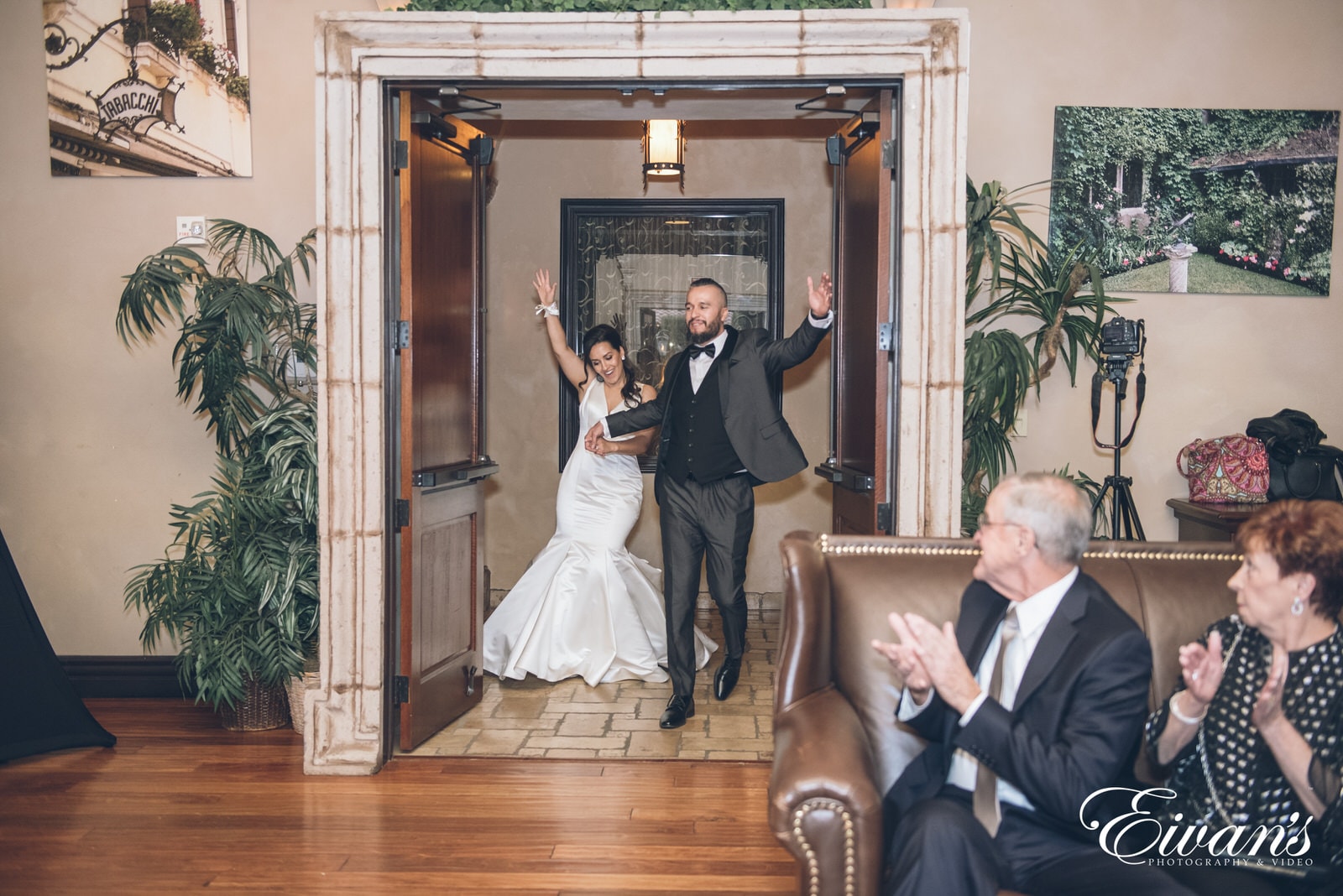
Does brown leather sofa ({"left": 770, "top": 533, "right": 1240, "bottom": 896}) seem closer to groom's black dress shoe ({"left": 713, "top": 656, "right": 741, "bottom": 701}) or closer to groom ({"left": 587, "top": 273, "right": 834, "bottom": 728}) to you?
groom ({"left": 587, "top": 273, "right": 834, "bottom": 728})

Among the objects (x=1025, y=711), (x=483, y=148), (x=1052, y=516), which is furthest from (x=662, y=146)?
(x=1025, y=711)

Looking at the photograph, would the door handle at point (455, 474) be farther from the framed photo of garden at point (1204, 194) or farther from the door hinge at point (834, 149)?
the framed photo of garden at point (1204, 194)

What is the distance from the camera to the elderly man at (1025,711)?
1812 millimetres

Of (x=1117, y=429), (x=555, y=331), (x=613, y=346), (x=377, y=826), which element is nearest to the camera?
(x=377, y=826)

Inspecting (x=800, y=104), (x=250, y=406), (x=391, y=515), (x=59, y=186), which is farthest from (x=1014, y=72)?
(x=59, y=186)

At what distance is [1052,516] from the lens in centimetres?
195

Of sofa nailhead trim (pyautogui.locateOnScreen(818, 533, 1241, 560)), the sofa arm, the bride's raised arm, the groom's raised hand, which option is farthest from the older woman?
the bride's raised arm

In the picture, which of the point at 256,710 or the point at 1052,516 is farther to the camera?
the point at 256,710

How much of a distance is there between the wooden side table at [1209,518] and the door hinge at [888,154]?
1887mm

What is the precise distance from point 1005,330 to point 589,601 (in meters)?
2.30

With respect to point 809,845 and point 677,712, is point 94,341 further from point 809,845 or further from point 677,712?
point 809,845

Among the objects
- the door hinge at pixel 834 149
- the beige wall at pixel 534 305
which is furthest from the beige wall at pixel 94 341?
the door hinge at pixel 834 149

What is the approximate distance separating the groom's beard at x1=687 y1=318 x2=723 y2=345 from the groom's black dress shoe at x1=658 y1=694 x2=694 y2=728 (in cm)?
150

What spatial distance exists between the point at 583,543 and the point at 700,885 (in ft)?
8.47
